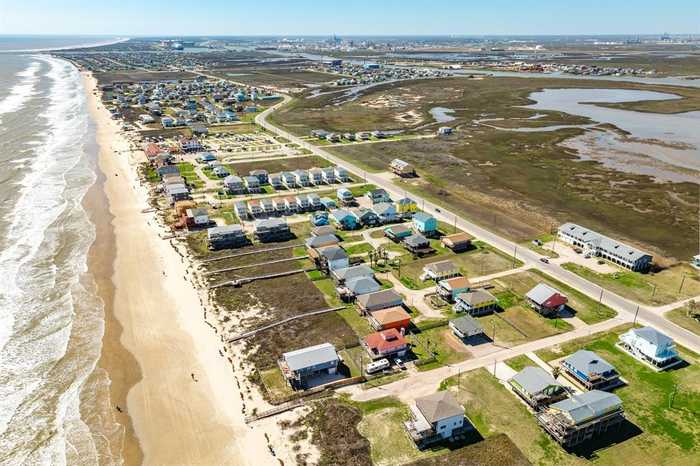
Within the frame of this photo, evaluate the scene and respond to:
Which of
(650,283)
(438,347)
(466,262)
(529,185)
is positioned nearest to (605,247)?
(650,283)

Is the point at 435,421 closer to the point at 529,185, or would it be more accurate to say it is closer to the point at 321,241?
the point at 321,241

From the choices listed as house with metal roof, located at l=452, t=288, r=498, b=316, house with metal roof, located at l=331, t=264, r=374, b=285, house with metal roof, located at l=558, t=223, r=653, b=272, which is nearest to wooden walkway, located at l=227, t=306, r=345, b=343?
house with metal roof, located at l=331, t=264, r=374, b=285

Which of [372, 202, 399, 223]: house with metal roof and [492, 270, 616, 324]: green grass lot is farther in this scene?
[372, 202, 399, 223]: house with metal roof

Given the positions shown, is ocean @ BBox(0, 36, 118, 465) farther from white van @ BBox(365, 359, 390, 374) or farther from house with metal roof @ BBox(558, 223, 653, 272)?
house with metal roof @ BBox(558, 223, 653, 272)

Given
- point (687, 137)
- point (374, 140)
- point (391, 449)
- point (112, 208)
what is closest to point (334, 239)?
A: point (391, 449)

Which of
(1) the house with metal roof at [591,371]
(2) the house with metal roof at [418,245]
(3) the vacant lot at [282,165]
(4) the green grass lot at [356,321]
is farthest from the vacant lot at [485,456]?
(3) the vacant lot at [282,165]

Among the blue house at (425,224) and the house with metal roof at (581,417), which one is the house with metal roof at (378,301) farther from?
the blue house at (425,224)
